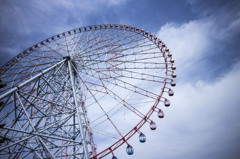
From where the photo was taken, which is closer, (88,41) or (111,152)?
(111,152)

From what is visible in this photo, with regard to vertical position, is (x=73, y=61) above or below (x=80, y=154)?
above

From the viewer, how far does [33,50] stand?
15.0 meters

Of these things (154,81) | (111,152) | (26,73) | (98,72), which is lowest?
(111,152)

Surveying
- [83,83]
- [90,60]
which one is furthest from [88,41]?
[83,83]

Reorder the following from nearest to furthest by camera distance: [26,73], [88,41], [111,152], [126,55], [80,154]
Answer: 1. [111,152]
2. [80,154]
3. [26,73]
4. [126,55]
5. [88,41]

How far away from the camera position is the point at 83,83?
10914 mm

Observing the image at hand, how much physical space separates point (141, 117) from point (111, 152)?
9.24 feet

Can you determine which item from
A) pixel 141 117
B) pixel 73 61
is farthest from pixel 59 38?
pixel 141 117

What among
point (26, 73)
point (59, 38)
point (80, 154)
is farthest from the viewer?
point (59, 38)

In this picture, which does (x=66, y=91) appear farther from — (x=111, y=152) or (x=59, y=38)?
(x=59, y=38)

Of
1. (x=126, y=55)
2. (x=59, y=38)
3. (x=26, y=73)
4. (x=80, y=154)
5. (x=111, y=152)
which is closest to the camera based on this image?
(x=111, y=152)

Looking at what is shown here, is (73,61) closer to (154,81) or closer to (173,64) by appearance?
(154,81)

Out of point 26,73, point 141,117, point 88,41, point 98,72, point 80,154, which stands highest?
point 88,41

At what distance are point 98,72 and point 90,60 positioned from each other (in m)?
1.34
